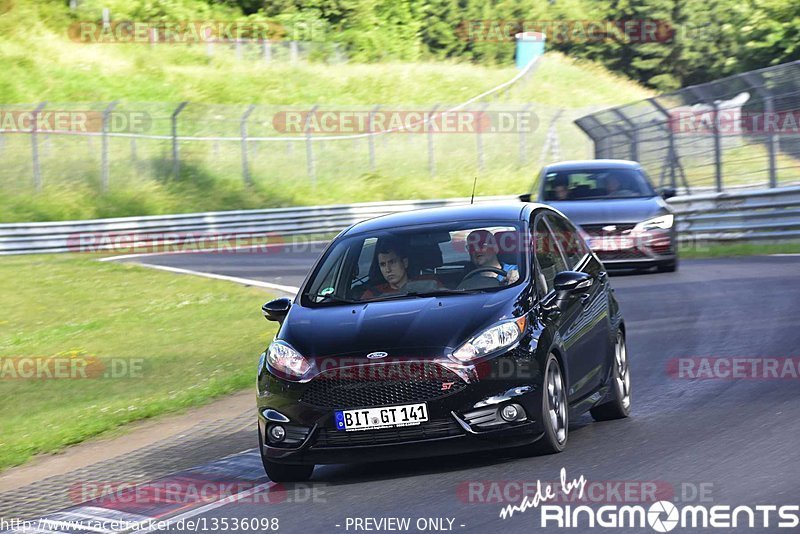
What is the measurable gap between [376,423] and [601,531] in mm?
1728

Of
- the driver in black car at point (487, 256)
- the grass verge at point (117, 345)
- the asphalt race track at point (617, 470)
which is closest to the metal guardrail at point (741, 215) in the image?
the grass verge at point (117, 345)

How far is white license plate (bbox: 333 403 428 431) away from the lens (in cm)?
730

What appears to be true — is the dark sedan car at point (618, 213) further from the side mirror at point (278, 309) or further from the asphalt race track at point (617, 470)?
the side mirror at point (278, 309)

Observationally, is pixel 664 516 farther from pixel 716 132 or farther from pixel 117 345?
pixel 716 132

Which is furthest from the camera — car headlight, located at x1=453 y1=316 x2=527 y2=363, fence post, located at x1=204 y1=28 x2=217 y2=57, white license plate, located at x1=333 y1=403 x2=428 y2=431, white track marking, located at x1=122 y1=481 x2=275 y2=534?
fence post, located at x1=204 y1=28 x2=217 y2=57

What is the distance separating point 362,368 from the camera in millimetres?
7391

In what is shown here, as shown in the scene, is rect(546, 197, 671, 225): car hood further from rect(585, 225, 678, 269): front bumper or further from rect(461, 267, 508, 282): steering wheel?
rect(461, 267, 508, 282): steering wheel

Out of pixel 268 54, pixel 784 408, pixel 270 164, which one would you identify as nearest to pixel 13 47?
pixel 268 54

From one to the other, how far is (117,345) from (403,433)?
935 cm

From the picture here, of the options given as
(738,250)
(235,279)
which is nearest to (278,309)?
(235,279)

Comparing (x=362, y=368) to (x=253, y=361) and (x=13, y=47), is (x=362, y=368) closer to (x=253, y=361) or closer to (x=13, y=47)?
(x=253, y=361)

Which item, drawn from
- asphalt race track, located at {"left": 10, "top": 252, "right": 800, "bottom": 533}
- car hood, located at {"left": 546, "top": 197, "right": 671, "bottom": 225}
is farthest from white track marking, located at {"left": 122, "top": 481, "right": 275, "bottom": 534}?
car hood, located at {"left": 546, "top": 197, "right": 671, "bottom": 225}

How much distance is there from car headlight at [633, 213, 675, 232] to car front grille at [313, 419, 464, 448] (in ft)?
38.5

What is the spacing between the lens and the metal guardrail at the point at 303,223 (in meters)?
23.2
